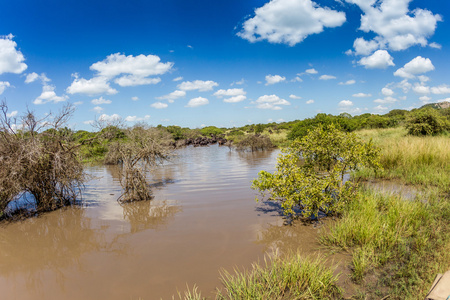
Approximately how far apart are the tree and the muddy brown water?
0.71m

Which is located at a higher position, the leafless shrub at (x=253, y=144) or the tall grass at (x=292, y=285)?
the leafless shrub at (x=253, y=144)

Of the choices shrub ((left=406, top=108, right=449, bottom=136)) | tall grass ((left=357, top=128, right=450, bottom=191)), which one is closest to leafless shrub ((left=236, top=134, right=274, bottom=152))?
shrub ((left=406, top=108, right=449, bottom=136))

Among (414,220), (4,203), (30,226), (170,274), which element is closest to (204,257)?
(170,274)

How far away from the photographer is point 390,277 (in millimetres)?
4270

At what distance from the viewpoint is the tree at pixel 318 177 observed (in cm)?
680

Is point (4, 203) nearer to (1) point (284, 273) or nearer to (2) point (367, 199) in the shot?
(1) point (284, 273)

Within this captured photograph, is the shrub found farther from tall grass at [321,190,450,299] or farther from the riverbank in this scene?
tall grass at [321,190,450,299]

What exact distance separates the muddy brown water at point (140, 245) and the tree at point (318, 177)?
71 cm

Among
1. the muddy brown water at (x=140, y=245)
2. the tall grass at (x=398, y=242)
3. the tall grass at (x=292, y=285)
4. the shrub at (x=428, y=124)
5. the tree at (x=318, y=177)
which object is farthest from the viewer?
the shrub at (x=428, y=124)

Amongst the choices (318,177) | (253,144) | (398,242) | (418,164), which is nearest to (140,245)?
(318,177)

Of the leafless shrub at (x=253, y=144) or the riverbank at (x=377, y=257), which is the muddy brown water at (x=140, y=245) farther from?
the leafless shrub at (x=253, y=144)

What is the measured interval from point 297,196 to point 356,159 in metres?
1.89

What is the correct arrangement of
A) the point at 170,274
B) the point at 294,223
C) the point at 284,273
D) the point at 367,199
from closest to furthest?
the point at 284,273 → the point at 170,274 → the point at 367,199 → the point at 294,223

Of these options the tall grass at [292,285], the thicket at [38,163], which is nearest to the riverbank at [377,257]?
the tall grass at [292,285]
